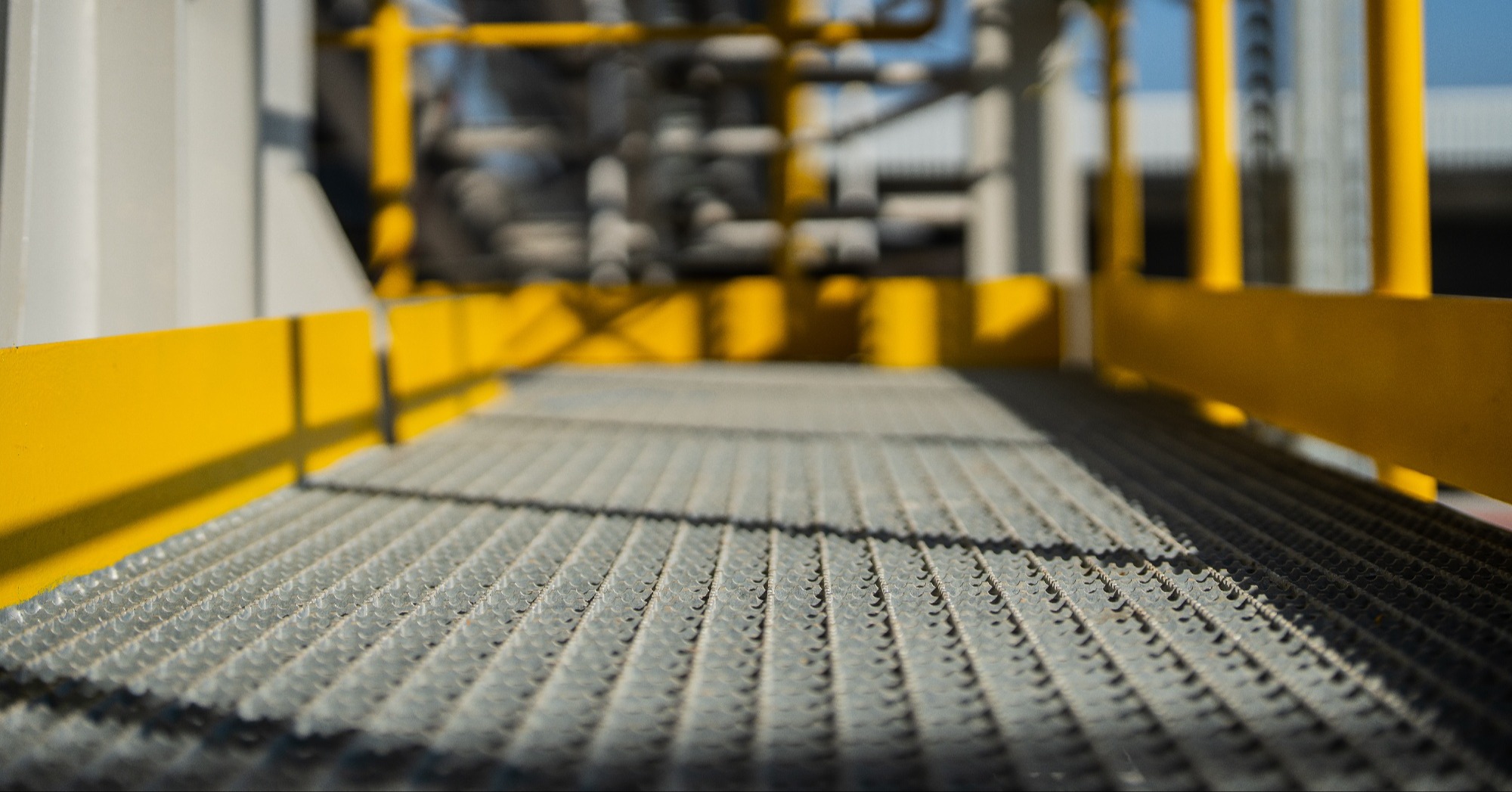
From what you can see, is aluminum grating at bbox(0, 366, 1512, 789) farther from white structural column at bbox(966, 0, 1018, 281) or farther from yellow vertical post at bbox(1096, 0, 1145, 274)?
white structural column at bbox(966, 0, 1018, 281)

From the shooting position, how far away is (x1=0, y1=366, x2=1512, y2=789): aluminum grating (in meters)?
2.75

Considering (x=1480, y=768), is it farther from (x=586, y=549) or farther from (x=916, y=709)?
(x=586, y=549)

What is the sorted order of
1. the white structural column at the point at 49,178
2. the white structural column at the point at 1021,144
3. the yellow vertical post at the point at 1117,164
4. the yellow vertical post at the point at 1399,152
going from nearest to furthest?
1. the white structural column at the point at 49,178
2. the yellow vertical post at the point at 1399,152
3. the yellow vertical post at the point at 1117,164
4. the white structural column at the point at 1021,144

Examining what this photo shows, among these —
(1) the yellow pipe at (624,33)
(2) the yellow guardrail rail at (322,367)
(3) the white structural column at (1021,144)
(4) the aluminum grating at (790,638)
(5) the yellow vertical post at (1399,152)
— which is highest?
(1) the yellow pipe at (624,33)

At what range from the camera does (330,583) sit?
4285mm

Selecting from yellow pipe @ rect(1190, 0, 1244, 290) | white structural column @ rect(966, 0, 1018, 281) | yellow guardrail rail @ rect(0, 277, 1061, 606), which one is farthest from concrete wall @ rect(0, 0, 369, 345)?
white structural column @ rect(966, 0, 1018, 281)

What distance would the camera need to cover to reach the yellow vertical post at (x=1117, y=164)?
10492 millimetres

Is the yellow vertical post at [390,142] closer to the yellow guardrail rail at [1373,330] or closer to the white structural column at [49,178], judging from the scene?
the yellow guardrail rail at [1373,330]

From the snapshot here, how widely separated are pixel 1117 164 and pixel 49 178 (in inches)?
305

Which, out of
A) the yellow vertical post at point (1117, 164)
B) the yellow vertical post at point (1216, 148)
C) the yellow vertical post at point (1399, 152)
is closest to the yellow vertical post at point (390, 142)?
the yellow vertical post at point (1117, 164)

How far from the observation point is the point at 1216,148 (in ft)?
28.7

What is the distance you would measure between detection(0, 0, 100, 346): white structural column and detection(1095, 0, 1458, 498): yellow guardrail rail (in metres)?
4.99

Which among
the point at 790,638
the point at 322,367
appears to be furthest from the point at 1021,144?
the point at 790,638

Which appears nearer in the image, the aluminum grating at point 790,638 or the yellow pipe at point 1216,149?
the aluminum grating at point 790,638
